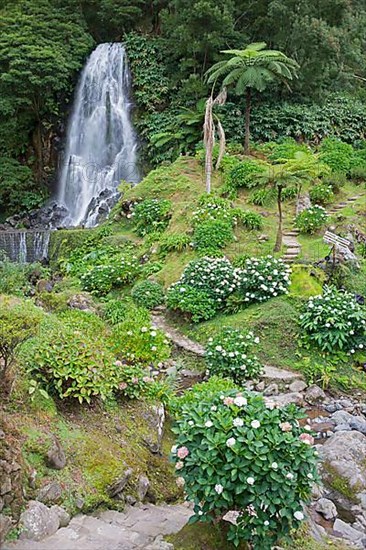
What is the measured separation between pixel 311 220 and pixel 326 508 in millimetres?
7980

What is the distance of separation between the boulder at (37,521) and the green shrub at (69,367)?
1189mm

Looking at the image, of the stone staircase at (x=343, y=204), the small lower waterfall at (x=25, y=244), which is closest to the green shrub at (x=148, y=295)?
the stone staircase at (x=343, y=204)

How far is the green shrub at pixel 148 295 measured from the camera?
33.4 feet

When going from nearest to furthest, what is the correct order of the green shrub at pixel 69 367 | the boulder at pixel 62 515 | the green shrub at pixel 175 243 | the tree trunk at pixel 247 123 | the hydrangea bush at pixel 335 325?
1. the boulder at pixel 62 515
2. the green shrub at pixel 69 367
3. the hydrangea bush at pixel 335 325
4. the green shrub at pixel 175 243
5. the tree trunk at pixel 247 123

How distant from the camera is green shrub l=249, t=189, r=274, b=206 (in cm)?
1337

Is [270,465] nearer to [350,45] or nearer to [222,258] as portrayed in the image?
[222,258]

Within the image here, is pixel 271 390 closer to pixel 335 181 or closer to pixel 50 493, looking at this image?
pixel 50 493

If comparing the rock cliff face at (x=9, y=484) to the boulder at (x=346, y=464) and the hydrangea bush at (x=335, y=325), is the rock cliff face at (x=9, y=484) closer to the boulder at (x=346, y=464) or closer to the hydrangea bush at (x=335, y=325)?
the boulder at (x=346, y=464)

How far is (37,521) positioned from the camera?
132 inches

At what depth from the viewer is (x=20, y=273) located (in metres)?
11.2

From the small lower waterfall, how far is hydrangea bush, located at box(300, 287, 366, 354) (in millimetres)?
9015

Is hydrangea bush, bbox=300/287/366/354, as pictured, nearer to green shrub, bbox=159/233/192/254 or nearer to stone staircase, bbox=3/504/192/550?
green shrub, bbox=159/233/192/254

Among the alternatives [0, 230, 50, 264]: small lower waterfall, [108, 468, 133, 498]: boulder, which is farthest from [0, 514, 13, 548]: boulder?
[0, 230, 50, 264]: small lower waterfall

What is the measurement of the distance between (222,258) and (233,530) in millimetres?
7541
